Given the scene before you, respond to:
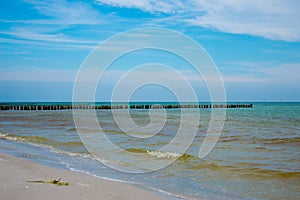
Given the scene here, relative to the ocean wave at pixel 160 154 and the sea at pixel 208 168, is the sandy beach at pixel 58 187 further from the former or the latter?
the ocean wave at pixel 160 154

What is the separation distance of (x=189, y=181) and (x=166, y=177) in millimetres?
683

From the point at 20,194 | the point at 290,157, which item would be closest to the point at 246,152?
the point at 290,157

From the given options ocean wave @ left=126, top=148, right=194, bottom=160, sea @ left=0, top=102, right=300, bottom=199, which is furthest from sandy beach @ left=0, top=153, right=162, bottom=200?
ocean wave @ left=126, top=148, right=194, bottom=160

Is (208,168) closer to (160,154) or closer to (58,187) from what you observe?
(160,154)

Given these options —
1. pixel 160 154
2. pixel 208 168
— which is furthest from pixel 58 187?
pixel 160 154

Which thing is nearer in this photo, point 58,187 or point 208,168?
point 58,187

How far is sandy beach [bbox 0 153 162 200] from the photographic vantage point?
5738mm

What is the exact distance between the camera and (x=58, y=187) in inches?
251

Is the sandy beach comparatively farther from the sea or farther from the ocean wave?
the ocean wave

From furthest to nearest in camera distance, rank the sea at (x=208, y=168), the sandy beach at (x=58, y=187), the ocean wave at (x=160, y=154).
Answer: the ocean wave at (x=160, y=154) → the sea at (x=208, y=168) → the sandy beach at (x=58, y=187)

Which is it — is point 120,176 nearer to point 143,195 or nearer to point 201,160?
point 143,195

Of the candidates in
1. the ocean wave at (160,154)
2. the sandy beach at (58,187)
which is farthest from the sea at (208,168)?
the sandy beach at (58,187)

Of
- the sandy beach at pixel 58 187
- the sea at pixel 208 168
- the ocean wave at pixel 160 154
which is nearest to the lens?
the sandy beach at pixel 58 187

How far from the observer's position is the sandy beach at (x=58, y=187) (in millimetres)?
5738
